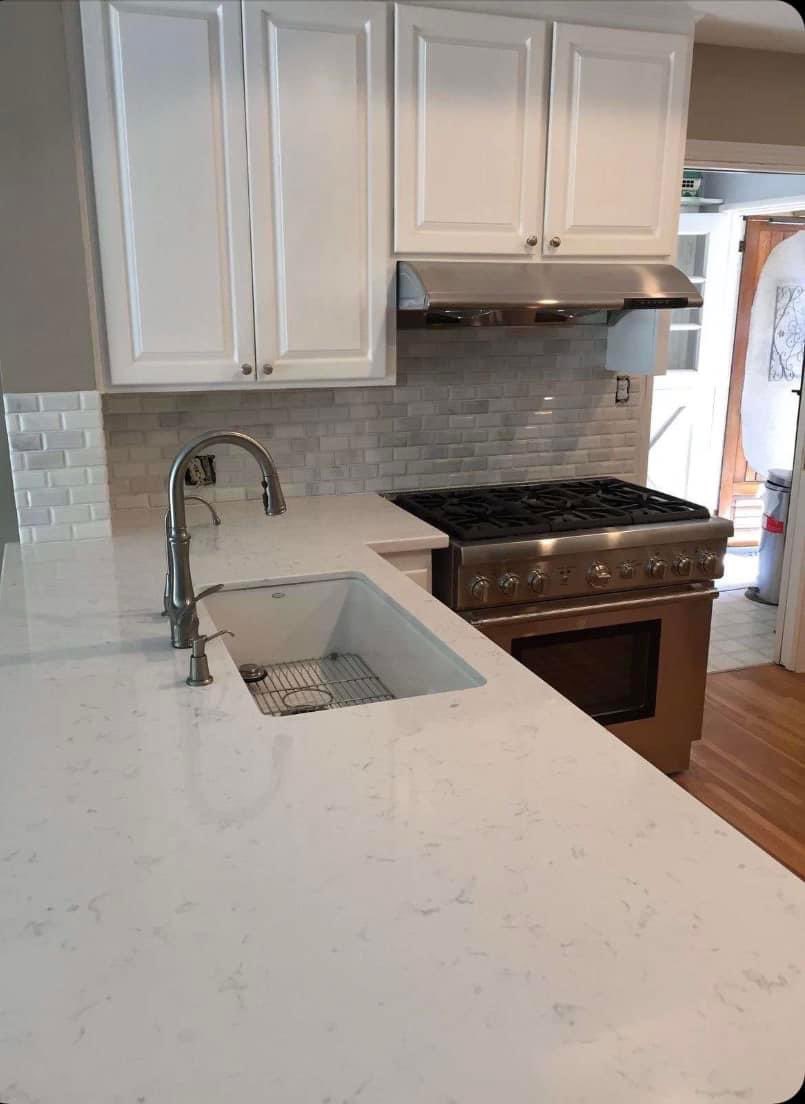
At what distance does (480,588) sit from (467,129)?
121cm

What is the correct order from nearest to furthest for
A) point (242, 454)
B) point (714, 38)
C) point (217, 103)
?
point (217, 103), point (242, 454), point (714, 38)

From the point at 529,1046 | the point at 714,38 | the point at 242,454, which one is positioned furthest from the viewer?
the point at 714,38

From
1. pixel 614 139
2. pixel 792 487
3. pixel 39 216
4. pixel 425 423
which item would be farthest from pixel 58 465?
pixel 792 487

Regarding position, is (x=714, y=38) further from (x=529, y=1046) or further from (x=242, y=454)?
(x=529, y=1046)

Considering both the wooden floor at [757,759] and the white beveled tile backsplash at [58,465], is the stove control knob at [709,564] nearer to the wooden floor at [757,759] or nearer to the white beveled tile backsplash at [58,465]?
the wooden floor at [757,759]

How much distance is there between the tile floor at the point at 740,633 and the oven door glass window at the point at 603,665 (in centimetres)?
117

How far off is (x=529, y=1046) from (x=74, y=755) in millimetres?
733

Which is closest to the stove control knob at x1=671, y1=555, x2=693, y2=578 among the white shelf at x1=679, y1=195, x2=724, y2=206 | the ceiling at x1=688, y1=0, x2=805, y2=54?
the ceiling at x1=688, y1=0, x2=805, y2=54

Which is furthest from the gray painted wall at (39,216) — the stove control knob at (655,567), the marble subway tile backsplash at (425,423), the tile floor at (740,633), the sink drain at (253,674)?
the tile floor at (740,633)

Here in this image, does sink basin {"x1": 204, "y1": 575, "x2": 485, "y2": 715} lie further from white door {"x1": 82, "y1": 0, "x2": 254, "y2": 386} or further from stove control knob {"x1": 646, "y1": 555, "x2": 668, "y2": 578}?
stove control knob {"x1": 646, "y1": 555, "x2": 668, "y2": 578}

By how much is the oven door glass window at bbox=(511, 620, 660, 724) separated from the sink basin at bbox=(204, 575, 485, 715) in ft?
2.18

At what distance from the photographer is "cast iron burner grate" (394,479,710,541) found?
8.02 feet

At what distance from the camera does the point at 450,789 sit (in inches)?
42.2

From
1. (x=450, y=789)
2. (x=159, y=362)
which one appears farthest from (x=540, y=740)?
(x=159, y=362)
